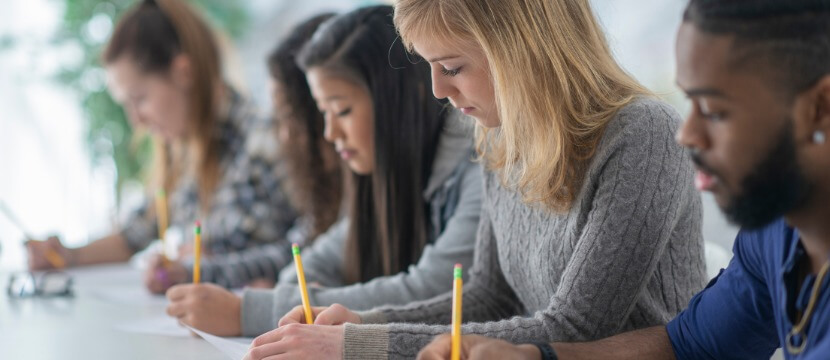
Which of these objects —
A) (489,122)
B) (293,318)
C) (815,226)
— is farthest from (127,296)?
(815,226)

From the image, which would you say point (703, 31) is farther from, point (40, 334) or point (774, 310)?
point (40, 334)

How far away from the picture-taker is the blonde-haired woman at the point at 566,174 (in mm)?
1024

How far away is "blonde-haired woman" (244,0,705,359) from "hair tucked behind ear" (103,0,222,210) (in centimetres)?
113

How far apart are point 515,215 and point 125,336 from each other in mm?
675

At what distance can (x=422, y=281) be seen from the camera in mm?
1414

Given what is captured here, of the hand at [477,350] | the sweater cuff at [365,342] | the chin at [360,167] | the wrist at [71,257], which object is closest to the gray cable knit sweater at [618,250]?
the sweater cuff at [365,342]

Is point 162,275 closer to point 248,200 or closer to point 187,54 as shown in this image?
point 248,200

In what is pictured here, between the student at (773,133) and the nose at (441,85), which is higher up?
the nose at (441,85)

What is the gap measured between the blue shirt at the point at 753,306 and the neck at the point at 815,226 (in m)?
0.01

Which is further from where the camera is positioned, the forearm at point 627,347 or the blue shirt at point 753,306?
the forearm at point 627,347

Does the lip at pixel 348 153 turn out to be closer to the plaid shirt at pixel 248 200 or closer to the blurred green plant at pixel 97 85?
the plaid shirt at pixel 248 200

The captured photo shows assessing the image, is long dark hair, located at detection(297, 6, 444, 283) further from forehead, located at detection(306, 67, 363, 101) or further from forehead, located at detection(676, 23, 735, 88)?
forehead, located at detection(676, 23, 735, 88)

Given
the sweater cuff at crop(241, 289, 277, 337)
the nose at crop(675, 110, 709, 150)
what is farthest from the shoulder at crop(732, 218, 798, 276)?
the sweater cuff at crop(241, 289, 277, 337)

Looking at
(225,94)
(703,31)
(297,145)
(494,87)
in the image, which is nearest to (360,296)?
(494,87)
